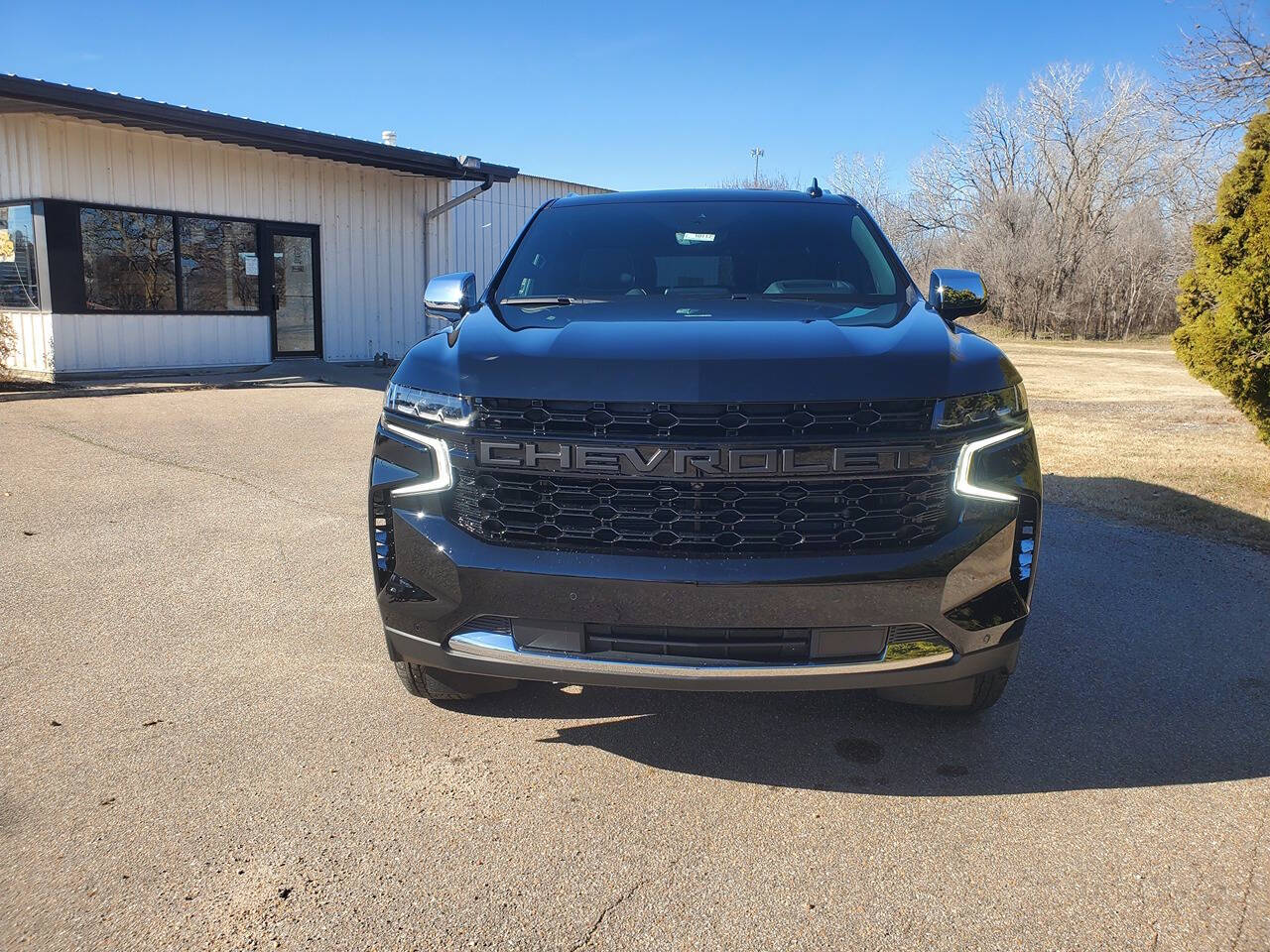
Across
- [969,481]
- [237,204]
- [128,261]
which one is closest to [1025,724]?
[969,481]

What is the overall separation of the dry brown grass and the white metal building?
38.3 ft

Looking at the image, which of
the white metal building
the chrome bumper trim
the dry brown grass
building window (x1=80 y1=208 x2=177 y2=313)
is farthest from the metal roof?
the chrome bumper trim

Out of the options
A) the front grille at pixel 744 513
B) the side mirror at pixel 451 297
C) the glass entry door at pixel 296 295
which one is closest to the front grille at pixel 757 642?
the front grille at pixel 744 513

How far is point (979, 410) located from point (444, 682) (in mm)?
A: 1931

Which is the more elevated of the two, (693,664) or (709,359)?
(709,359)

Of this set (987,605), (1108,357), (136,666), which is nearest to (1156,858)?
(987,605)

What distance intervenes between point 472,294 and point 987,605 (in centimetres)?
235

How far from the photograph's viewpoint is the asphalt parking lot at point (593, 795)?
2.28m

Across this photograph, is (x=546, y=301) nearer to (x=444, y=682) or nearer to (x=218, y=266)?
(x=444, y=682)

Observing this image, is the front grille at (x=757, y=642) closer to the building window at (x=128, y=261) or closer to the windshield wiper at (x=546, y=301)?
the windshield wiper at (x=546, y=301)

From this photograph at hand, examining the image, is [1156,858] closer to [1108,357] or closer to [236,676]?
[236,676]

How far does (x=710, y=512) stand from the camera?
8.61 ft

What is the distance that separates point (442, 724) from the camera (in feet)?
10.8

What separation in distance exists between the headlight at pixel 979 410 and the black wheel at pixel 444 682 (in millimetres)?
1627
